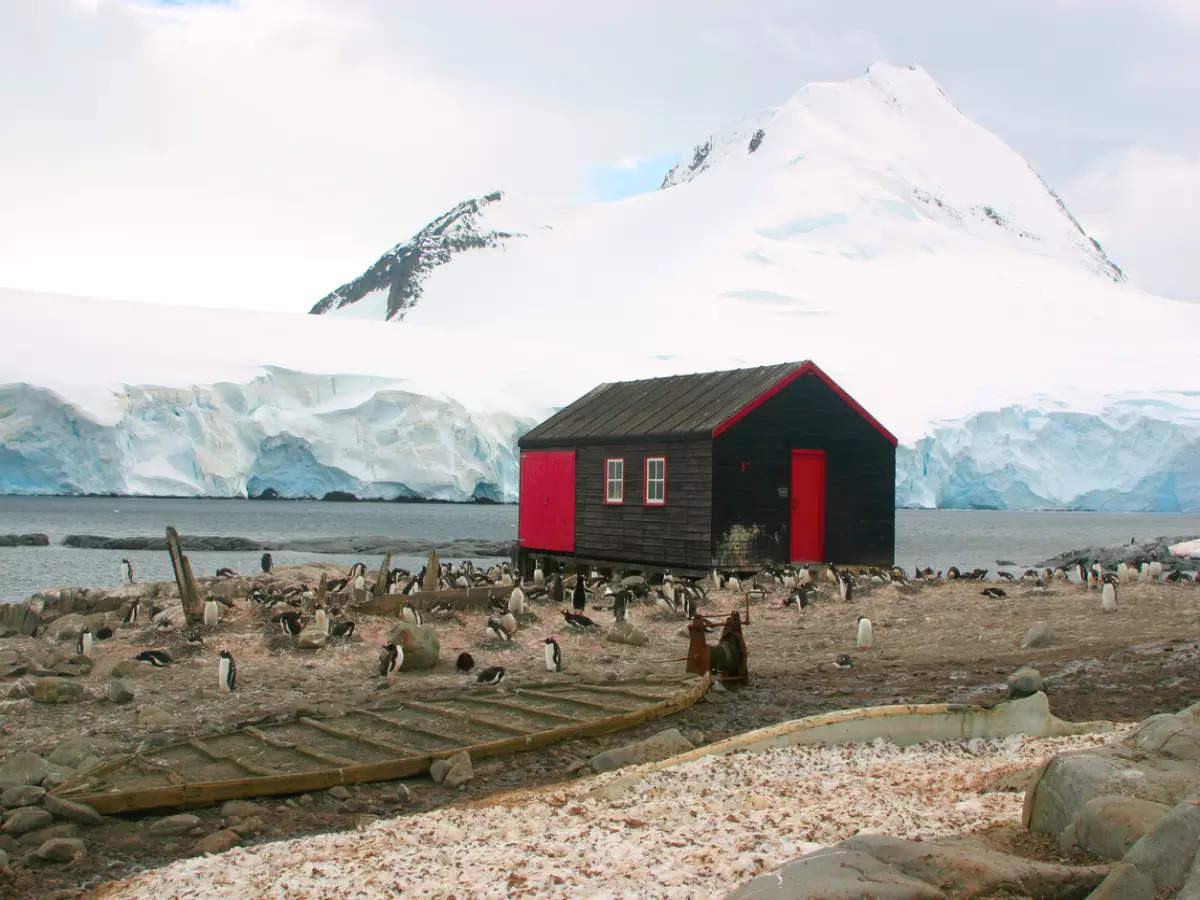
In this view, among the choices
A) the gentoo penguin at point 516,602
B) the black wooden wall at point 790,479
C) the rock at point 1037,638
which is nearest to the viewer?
the rock at point 1037,638

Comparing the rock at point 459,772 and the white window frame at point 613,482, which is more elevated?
the white window frame at point 613,482

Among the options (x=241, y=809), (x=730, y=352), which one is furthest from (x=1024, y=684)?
(x=730, y=352)

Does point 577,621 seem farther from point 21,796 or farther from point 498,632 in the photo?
point 21,796

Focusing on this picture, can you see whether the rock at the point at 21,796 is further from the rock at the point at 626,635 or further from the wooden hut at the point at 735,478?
the wooden hut at the point at 735,478

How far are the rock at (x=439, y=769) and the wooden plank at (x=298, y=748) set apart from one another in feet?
1.72

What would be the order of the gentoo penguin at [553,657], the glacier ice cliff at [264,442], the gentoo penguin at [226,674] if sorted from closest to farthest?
the gentoo penguin at [226,674] → the gentoo penguin at [553,657] → the glacier ice cliff at [264,442]

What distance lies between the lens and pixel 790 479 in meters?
20.5

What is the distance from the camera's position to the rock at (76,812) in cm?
659

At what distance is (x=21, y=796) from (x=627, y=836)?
12.7ft

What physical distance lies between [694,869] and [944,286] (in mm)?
117986

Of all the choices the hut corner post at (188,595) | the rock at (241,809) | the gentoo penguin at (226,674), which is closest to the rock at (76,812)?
the rock at (241,809)

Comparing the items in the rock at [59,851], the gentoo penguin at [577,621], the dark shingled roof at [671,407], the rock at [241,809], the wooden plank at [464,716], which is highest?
the dark shingled roof at [671,407]

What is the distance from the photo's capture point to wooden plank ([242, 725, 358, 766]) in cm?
752

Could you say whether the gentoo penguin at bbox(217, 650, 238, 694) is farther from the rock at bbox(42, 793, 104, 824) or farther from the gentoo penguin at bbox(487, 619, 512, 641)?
the rock at bbox(42, 793, 104, 824)
